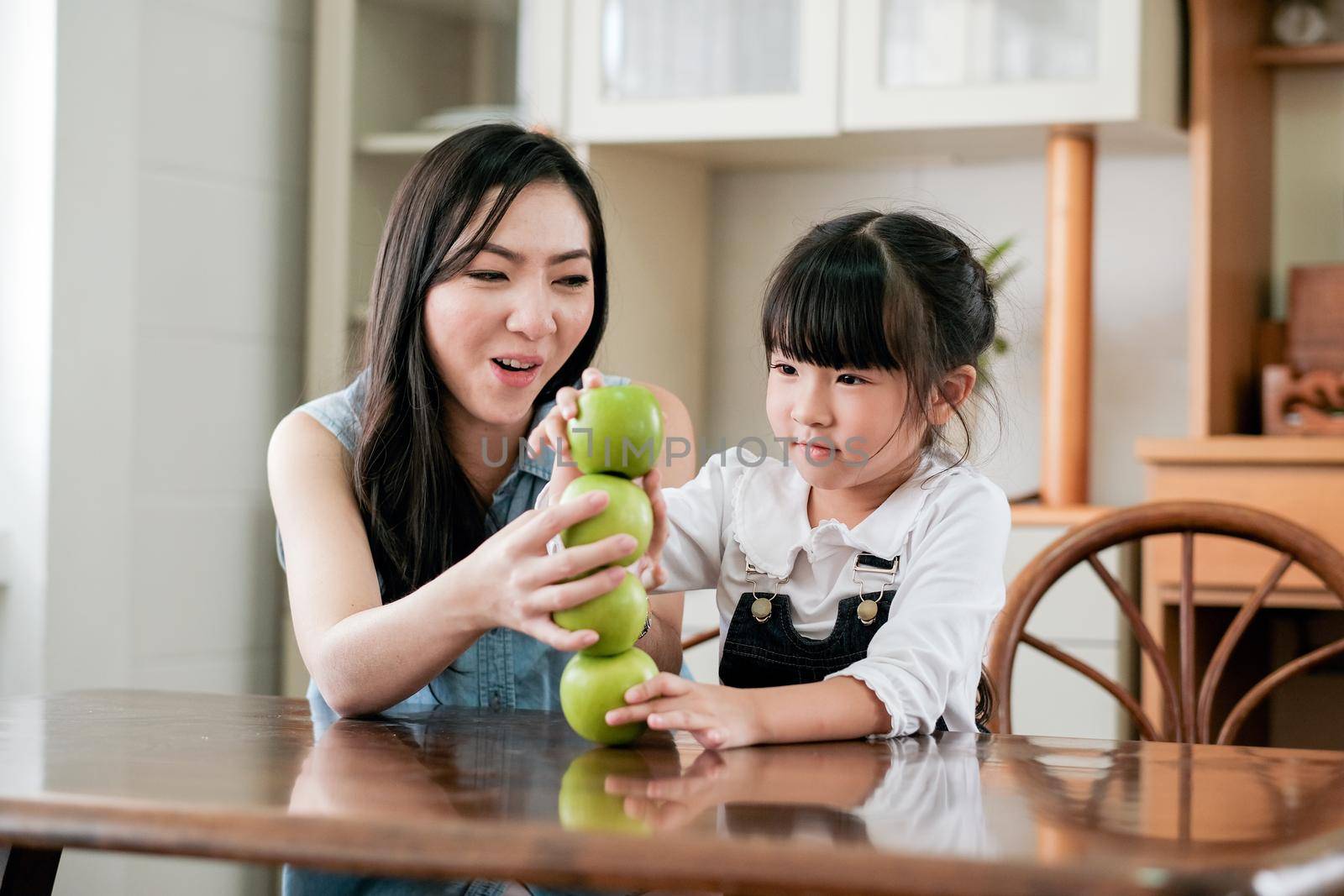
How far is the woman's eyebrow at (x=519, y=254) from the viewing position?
1243mm

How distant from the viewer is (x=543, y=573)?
81 cm

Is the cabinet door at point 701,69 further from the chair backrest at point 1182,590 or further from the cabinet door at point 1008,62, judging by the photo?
the chair backrest at point 1182,590

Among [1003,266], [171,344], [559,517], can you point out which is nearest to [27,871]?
[559,517]

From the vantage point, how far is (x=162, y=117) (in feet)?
7.61

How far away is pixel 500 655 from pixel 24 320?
1197mm

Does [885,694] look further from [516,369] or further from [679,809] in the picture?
[516,369]

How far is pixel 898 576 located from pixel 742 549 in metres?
0.13

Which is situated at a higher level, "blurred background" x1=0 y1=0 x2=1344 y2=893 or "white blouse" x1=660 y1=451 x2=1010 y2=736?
"blurred background" x1=0 y1=0 x2=1344 y2=893

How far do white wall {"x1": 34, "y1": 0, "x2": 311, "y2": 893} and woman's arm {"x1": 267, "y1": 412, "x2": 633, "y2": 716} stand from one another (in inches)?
41.3

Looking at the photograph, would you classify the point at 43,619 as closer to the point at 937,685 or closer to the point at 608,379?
the point at 608,379

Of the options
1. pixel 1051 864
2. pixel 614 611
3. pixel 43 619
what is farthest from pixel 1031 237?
pixel 1051 864

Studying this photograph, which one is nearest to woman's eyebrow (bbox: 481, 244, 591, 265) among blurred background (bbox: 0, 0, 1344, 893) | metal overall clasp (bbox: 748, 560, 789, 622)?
metal overall clasp (bbox: 748, 560, 789, 622)

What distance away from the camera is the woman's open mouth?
4.14ft

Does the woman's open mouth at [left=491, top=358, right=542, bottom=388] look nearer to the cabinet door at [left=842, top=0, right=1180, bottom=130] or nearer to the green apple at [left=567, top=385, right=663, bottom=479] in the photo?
the green apple at [left=567, top=385, right=663, bottom=479]
